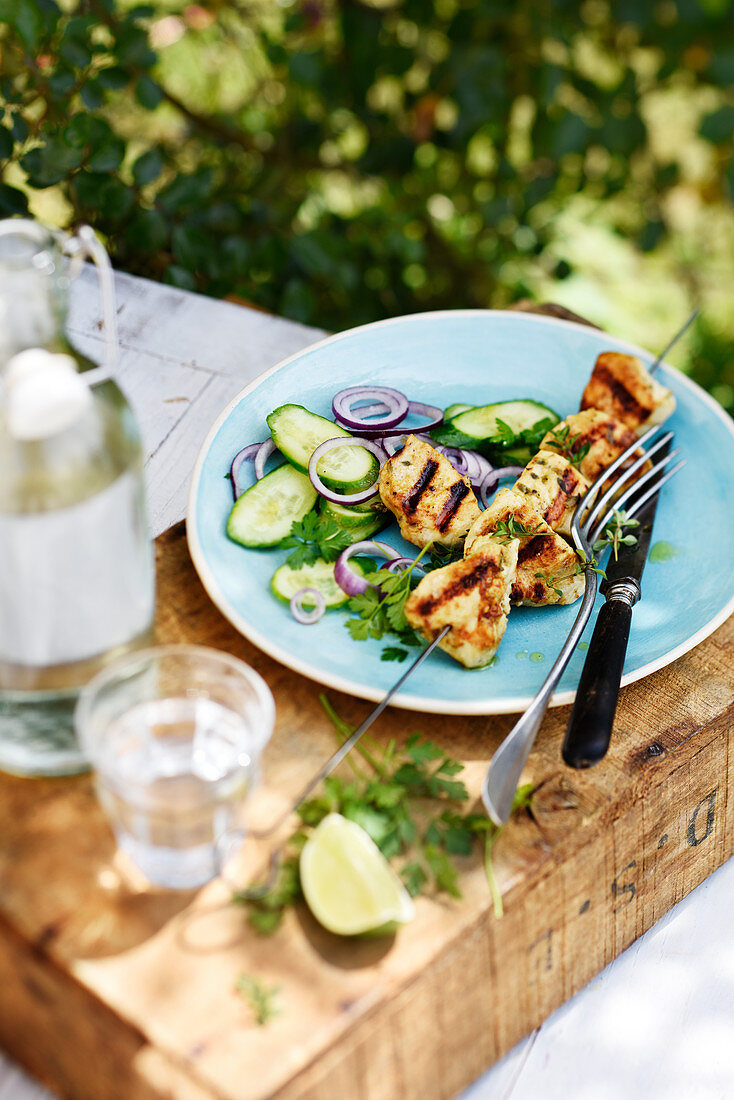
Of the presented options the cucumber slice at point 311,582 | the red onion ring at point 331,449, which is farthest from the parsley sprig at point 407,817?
the red onion ring at point 331,449

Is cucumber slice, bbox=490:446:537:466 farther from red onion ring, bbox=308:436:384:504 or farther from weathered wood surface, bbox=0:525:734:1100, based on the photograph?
weathered wood surface, bbox=0:525:734:1100

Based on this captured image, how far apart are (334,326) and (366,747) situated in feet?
8.17

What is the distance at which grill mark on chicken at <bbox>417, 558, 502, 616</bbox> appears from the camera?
1.54 metres

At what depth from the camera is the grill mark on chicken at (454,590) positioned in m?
1.54

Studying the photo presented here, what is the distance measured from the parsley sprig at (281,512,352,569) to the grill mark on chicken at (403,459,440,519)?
119 millimetres

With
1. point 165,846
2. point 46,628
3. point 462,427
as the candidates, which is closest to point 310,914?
point 165,846

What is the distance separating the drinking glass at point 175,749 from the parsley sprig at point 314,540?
40 cm

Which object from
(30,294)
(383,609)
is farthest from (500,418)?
(30,294)

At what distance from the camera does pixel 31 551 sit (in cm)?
116

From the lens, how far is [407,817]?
4.48 ft

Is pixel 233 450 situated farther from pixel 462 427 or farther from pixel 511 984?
pixel 511 984

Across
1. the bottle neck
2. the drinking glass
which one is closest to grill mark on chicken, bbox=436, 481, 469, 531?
the drinking glass

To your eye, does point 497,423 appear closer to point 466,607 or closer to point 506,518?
point 506,518

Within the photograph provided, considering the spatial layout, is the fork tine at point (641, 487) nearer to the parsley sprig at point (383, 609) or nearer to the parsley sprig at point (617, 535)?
the parsley sprig at point (617, 535)
